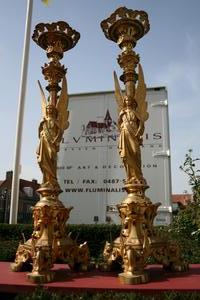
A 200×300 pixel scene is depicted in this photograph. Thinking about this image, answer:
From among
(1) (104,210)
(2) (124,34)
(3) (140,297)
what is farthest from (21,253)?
(1) (104,210)

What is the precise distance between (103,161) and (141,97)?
4360 millimetres

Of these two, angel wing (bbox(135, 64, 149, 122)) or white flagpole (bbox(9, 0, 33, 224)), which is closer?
angel wing (bbox(135, 64, 149, 122))

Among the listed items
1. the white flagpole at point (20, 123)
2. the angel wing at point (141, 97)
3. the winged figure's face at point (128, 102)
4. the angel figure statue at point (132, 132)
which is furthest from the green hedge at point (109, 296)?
the white flagpole at point (20, 123)

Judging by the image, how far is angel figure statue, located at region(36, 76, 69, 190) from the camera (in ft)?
17.7

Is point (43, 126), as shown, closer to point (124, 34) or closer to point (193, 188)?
point (124, 34)

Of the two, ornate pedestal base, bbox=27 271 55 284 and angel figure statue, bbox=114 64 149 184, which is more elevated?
angel figure statue, bbox=114 64 149 184

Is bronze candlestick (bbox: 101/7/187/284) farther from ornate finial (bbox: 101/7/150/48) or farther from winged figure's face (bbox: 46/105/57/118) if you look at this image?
winged figure's face (bbox: 46/105/57/118)

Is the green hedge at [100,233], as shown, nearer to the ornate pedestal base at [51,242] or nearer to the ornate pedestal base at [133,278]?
the ornate pedestal base at [51,242]


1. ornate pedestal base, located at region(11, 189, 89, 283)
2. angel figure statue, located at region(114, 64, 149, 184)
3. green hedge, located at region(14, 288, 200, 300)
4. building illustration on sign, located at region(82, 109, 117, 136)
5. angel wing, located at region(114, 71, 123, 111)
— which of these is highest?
building illustration on sign, located at region(82, 109, 117, 136)

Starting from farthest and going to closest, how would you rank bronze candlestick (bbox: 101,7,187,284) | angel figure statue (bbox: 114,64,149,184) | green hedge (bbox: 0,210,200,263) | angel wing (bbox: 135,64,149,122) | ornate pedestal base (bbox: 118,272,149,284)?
green hedge (bbox: 0,210,200,263) < angel wing (bbox: 135,64,149,122) < angel figure statue (bbox: 114,64,149,184) < bronze candlestick (bbox: 101,7,187,284) < ornate pedestal base (bbox: 118,272,149,284)

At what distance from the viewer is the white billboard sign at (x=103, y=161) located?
30.3 feet

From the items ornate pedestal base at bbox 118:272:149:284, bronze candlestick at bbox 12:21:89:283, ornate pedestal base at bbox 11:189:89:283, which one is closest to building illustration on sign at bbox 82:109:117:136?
bronze candlestick at bbox 12:21:89:283

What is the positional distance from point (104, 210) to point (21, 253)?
4385mm

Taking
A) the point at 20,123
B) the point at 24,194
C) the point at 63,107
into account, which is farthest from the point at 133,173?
the point at 24,194
